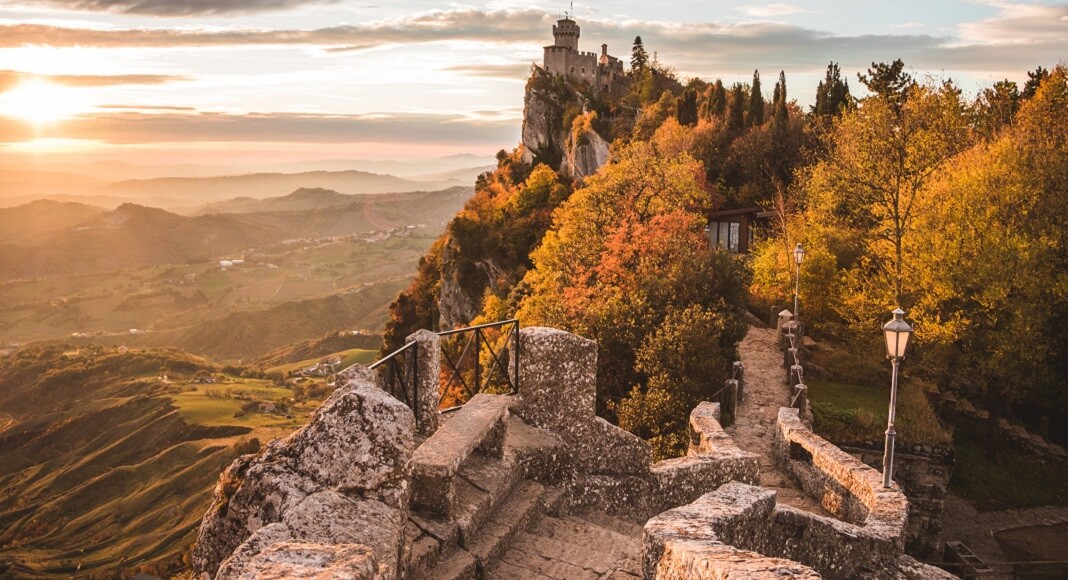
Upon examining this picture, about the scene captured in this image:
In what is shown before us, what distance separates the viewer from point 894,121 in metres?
29.1

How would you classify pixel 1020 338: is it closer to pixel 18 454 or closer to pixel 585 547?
pixel 585 547

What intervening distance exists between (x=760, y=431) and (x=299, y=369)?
139m

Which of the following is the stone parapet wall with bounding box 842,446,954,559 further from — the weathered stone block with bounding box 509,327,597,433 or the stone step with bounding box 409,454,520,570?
the stone step with bounding box 409,454,520,570

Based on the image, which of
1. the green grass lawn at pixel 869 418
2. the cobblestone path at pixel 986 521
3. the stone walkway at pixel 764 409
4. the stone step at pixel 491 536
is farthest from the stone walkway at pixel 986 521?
the stone step at pixel 491 536

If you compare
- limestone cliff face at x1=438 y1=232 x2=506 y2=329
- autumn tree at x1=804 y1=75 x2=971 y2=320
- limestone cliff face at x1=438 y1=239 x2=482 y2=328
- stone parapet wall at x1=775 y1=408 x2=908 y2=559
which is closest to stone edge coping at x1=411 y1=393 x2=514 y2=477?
stone parapet wall at x1=775 y1=408 x2=908 y2=559

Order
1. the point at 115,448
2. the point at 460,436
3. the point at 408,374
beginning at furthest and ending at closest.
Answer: the point at 115,448 → the point at 408,374 → the point at 460,436

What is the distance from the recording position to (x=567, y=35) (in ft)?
307

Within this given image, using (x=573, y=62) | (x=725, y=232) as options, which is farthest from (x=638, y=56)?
(x=725, y=232)

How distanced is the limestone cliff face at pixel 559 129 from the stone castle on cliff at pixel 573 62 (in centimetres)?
331

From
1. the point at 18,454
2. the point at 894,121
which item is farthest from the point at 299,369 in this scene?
the point at 894,121

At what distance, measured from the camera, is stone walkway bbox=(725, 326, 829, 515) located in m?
14.9

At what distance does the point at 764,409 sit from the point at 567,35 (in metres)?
81.6

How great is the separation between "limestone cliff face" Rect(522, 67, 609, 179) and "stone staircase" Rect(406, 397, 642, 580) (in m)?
59.1

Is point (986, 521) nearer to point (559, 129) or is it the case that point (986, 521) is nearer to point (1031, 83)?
point (1031, 83)
